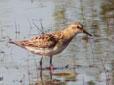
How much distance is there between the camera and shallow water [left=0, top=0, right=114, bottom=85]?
9727 mm

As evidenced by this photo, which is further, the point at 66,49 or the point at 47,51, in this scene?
the point at 66,49

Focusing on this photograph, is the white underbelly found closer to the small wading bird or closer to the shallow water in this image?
the small wading bird

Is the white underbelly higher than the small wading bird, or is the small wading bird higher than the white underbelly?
the small wading bird

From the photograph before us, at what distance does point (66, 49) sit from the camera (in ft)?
39.1

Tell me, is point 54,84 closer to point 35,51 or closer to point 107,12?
point 35,51

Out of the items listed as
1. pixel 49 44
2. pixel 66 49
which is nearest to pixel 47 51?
pixel 49 44

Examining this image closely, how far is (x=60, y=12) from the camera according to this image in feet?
51.0

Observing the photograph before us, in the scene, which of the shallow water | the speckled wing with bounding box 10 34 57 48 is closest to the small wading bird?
the speckled wing with bounding box 10 34 57 48

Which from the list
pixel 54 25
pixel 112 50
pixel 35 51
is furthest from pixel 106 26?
pixel 35 51

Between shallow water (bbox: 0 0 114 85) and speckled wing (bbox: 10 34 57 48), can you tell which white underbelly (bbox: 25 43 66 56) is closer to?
speckled wing (bbox: 10 34 57 48)

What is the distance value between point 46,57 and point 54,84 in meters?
2.30

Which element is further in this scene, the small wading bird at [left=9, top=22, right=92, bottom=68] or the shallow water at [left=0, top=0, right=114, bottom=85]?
the small wading bird at [left=9, top=22, right=92, bottom=68]

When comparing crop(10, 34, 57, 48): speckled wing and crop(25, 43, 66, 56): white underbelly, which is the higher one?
crop(10, 34, 57, 48): speckled wing

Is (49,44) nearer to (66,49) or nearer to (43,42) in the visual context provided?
(43,42)
